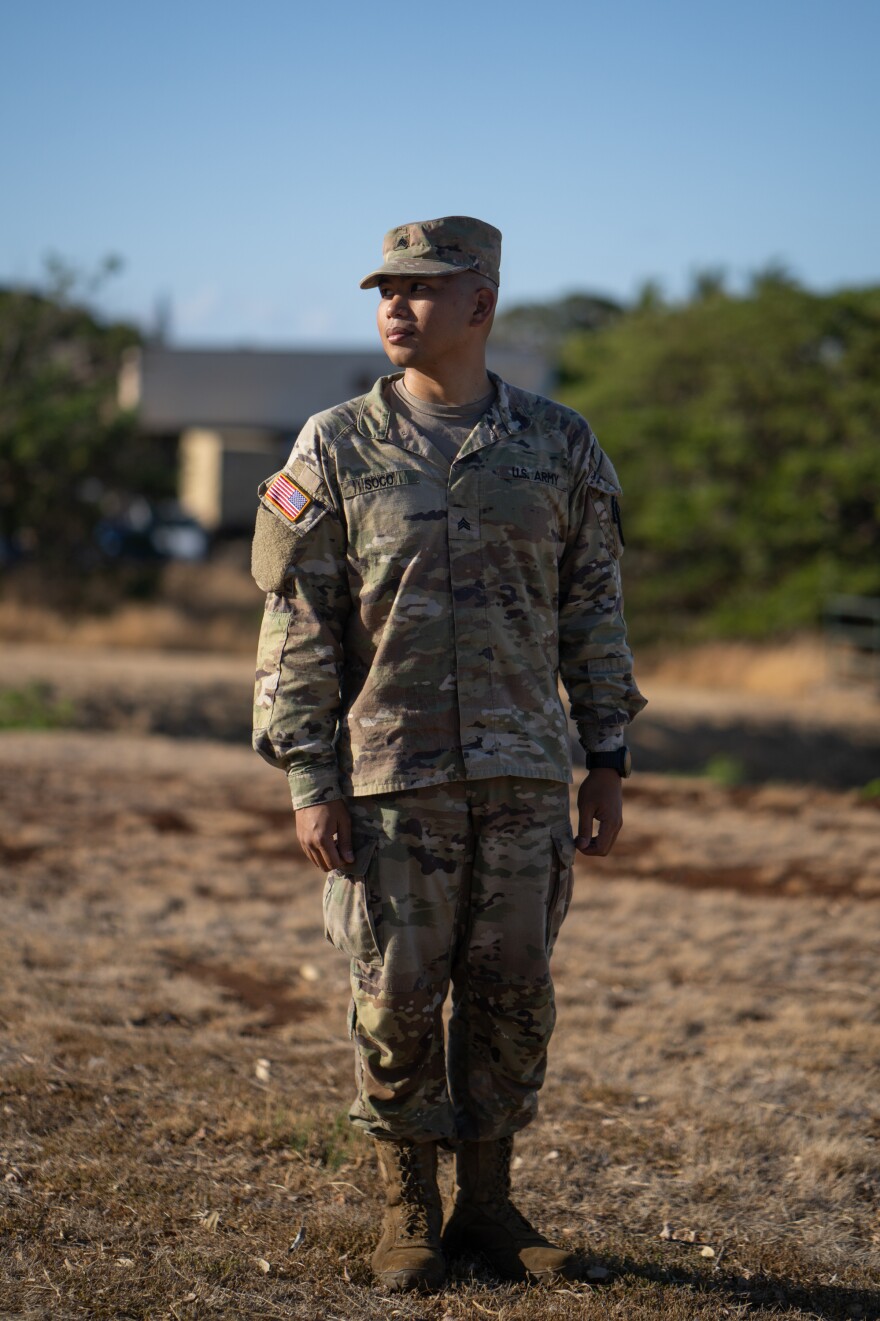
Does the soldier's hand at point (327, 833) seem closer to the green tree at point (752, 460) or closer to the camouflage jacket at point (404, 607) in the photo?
the camouflage jacket at point (404, 607)

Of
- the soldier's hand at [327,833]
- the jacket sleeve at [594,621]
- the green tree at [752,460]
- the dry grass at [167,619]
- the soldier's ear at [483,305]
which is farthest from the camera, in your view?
the green tree at [752,460]

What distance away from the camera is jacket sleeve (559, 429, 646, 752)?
326 cm

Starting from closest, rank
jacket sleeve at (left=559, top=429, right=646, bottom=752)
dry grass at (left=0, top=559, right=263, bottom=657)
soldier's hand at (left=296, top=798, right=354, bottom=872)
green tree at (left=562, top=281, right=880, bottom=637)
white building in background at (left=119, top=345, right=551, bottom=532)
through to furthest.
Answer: soldier's hand at (left=296, top=798, right=354, bottom=872), jacket sleeve at (left=559, top=429, right=646, bottom=752), dry grass at (left=0, top=559, right=263, bottom=657), green tree at (left=562, top=281, right=880, bottom=637), white building in background at (left=119, top=345, right=551, bottom=532)

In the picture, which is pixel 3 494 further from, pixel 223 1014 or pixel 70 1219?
pixel 70 1219

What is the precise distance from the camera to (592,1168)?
3809 mm

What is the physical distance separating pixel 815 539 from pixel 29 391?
11878mm

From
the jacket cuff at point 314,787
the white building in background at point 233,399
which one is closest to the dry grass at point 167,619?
the white building in background at point 233,399

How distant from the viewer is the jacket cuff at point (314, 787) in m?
3.05

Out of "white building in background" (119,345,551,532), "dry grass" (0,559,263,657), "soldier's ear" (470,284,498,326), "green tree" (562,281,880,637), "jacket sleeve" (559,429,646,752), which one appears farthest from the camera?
"white building in background" (119,345,551,532)

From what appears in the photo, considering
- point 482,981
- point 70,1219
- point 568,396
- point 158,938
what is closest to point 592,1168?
point 482,981

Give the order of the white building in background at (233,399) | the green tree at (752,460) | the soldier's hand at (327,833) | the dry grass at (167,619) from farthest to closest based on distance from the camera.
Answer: the white building in background at (233,399)
the green tree at (752,460)
the dry grass at (167,619)
the soldier's hand at (327,833)

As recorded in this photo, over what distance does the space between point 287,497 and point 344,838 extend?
2.39ft

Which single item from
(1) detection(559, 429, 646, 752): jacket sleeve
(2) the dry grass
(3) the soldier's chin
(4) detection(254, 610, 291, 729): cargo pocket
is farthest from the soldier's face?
(2) the dry grass

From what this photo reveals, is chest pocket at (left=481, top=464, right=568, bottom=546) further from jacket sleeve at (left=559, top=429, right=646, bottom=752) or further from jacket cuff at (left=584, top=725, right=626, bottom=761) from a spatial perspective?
jacket cuff at (left=584, top=725, right=626, bottom=761)
